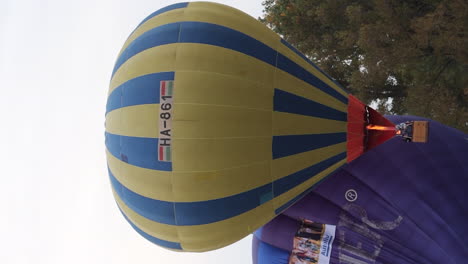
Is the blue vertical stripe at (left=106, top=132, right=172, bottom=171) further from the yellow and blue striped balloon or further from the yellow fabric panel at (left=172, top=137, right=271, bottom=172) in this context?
the yellow fabric panel at (left=172, top=137, right=271, bottom=172)

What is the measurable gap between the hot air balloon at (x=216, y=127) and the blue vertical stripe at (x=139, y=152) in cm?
1

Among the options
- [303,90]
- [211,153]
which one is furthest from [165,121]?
[303,90]

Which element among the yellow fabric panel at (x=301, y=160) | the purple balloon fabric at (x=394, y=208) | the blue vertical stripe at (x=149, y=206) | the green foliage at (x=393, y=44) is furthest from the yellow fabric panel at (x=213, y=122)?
the green foliage at (x=393, y=44)

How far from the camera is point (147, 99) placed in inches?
184

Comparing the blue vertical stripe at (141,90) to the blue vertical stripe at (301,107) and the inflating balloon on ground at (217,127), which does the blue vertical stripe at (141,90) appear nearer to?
the inflating balloon on ground at (217,127)

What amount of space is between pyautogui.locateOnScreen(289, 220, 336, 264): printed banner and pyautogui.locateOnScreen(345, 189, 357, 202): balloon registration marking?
54 centimetres

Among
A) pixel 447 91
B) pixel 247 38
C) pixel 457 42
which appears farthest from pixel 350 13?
pixel 247 38

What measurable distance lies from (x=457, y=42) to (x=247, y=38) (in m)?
6.05

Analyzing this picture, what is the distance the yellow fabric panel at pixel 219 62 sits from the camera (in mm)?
4652

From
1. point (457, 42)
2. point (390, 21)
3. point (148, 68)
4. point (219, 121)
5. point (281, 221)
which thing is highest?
point (390, 21)

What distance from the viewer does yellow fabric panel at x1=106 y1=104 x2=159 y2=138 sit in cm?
459

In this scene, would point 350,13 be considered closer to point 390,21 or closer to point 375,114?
point 390,21

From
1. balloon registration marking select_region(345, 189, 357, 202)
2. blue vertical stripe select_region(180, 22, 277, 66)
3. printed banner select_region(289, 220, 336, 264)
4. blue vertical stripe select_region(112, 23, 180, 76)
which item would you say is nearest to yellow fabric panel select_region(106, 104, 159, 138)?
blue vertical stripe select_region(112, 23, 180, 76)

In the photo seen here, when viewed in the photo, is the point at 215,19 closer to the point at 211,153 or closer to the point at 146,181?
the point at 211,153
